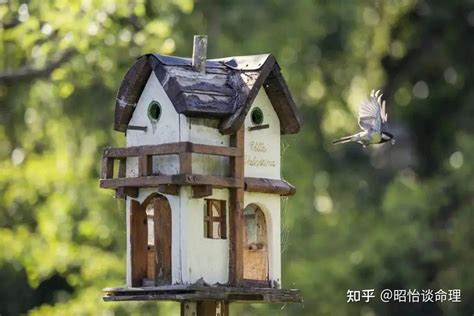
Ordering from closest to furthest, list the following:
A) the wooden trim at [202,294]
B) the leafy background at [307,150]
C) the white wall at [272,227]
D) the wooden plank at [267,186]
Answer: the wooden trim at [202,294], the wooden plank at [267,186], the white wall at [272,227], the leafy background at [307,150]

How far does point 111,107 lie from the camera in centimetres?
1952

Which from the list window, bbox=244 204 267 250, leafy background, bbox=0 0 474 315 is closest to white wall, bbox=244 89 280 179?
window, bbox=244 204 267 250

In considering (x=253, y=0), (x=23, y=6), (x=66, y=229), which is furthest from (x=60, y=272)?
(x=23, y=6)

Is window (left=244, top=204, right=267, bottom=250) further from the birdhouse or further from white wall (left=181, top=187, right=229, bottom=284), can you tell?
white wall (left=181, top=187, right=229, bottom=284)

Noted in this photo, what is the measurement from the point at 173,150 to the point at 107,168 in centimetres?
46

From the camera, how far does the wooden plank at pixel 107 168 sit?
29.3 feet

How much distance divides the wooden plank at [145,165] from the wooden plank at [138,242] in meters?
0.26

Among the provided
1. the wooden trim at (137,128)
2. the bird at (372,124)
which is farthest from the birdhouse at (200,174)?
the bird at (372,124)

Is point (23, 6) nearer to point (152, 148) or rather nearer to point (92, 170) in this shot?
point (92, 170)

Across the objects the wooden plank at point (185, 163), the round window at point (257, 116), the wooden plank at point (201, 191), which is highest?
the round window at point (257, 116)

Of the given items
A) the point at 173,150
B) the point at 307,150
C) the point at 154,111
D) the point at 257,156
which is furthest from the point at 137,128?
the point at 307,150

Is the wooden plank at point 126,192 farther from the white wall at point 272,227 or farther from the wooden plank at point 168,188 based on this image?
the white wall at point 272,227

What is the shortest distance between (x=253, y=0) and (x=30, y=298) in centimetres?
426

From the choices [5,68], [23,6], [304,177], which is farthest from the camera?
[304,177]
